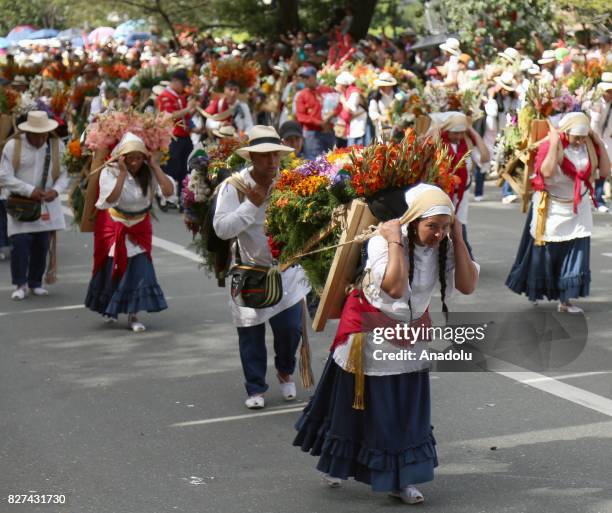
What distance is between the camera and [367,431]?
6363mm

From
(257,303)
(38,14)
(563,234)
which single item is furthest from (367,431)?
(38,14)

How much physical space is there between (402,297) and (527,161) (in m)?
5.54

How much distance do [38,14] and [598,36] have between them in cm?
3161

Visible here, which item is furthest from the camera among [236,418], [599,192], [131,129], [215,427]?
[599,192]

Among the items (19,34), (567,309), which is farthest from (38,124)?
(19,34)

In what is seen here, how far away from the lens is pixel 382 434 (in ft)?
20.7

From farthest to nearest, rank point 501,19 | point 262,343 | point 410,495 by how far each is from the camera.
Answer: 1. point 501,19
2. point 262,343
3. point 410,495

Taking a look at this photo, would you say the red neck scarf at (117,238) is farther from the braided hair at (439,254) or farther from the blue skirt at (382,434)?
the braided hair at (439,254)

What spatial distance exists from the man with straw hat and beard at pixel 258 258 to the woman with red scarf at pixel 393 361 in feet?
5.86

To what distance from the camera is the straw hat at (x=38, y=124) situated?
39.7 ft

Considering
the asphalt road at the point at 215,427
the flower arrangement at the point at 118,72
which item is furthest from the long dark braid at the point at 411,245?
the flower arrangement at the point at 118,72

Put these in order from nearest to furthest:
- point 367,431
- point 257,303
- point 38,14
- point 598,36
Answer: point 367,431
point 257,303
point 598,36
point 38,14

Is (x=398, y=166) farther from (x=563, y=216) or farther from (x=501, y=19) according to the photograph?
(x=501, y=19)

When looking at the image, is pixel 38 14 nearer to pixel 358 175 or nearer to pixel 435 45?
pixel 435 45
